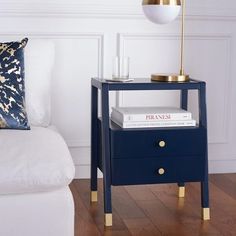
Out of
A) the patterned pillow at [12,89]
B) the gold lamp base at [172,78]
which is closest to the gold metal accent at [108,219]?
the patterned pillow at [12,89]

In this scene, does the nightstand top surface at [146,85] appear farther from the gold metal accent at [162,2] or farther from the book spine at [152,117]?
the gold metal accent at [162,2]

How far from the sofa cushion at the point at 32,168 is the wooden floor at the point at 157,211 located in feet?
1.34

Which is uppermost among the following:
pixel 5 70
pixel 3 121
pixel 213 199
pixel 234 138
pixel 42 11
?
pixel 42 11

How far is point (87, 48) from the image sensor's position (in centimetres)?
325

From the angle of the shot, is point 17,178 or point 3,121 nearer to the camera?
point 17,178

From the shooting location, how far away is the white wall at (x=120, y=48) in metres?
3.17

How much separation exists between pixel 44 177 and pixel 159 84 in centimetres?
74

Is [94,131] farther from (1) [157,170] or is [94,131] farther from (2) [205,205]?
(2) [205,205]

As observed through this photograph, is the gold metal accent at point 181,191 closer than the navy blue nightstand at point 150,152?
No

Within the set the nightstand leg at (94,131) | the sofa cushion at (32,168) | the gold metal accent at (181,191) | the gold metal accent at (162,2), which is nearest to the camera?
the sofa cushion at (32,168)

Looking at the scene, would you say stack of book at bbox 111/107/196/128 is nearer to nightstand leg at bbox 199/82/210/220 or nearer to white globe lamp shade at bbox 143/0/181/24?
nightstand leg at bbox 199/82/210/220

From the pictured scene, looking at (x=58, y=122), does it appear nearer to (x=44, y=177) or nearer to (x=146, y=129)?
(x=146, y=129)

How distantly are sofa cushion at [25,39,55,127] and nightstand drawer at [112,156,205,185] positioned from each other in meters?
0.43

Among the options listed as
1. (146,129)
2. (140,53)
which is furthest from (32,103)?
(140,53)
